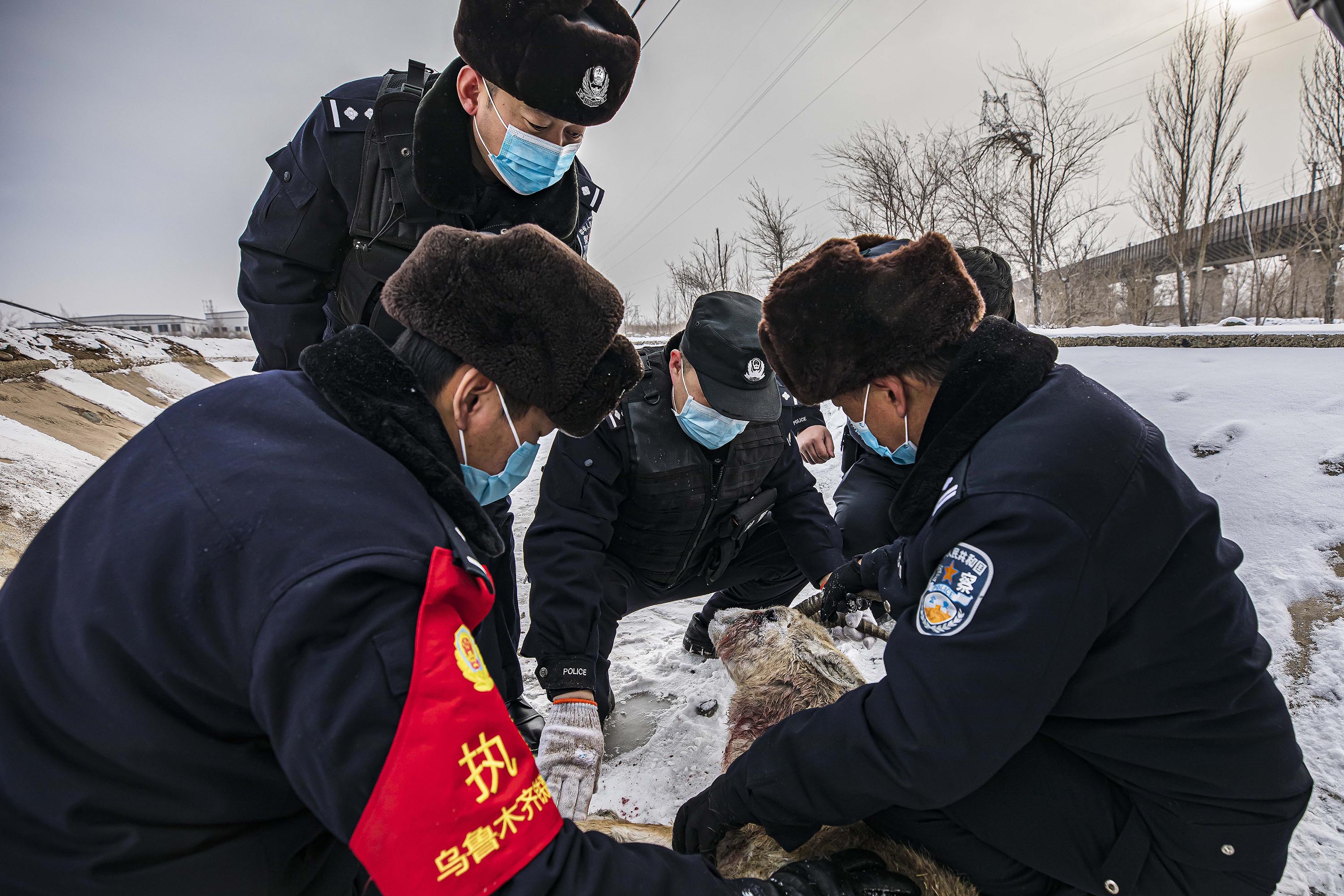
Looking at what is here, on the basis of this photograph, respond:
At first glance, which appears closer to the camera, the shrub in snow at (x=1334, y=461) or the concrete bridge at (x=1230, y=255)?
the shrub in snow at (x=1334, y=461)

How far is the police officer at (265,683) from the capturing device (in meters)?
0.77

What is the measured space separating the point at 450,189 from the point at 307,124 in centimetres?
55

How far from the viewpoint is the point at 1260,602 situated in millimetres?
2660

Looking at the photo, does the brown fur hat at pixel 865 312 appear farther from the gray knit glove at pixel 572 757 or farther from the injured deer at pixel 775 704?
the gray knit glove at pixel 572 757

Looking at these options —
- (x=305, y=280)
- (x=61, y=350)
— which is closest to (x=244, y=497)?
(x=305, y=280)

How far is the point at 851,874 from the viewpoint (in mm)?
A: 1353

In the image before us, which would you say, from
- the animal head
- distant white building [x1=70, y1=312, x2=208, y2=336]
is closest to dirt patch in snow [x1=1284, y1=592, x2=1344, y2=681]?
the animal head

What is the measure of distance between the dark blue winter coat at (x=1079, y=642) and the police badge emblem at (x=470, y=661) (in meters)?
0.76

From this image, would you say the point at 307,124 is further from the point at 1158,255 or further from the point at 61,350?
the point at 1158,255

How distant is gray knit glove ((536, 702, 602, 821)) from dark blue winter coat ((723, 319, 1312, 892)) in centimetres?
81

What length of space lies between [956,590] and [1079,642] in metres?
0.21

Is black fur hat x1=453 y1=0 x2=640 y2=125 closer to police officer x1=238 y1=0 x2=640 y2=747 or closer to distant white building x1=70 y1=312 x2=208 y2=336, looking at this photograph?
police officer x1=238 y1=0 x2=640 y2=747

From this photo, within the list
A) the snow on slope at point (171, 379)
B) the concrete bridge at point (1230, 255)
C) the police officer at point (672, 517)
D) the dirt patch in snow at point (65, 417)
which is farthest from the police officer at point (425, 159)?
the concrete bridge at point (1230, 255)

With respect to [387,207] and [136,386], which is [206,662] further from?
[136,386]
